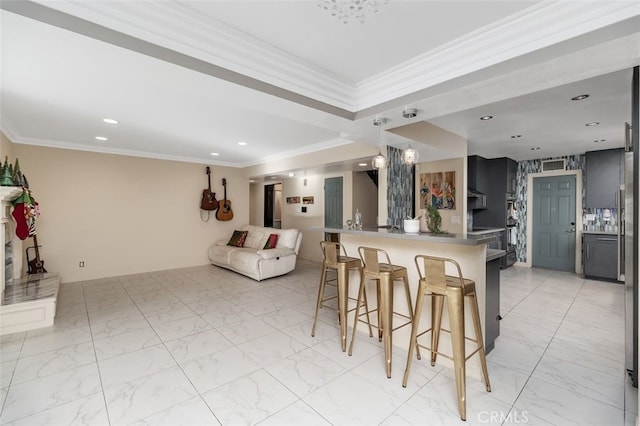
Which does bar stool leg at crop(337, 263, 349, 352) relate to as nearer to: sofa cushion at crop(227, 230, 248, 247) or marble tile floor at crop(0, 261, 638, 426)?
marble tile floor at crop(0, 261, 638, 426)

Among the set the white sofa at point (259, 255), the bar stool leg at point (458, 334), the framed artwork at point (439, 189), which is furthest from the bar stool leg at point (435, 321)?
the white sofa at point (259, 255)

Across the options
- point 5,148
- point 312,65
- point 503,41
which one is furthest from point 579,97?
point 5,148

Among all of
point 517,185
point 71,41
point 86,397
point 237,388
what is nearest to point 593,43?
point 71,41

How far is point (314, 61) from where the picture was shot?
2400 mm

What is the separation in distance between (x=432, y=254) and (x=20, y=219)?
5118mm

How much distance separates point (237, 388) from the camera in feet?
7.07

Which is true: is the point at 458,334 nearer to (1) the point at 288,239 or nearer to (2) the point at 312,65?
(2) the point at 312,65

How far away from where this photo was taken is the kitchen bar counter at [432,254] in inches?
91.4

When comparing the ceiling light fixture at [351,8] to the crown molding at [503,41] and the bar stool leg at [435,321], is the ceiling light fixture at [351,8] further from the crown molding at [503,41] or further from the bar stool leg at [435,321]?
the bar stool leg at [435,321]

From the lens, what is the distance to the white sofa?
5.25 meters

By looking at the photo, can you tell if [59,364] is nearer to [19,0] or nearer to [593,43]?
[19,0]

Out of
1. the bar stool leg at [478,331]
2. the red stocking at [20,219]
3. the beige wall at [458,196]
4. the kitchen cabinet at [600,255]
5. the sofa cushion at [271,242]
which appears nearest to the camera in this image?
the bar stool leg at [478,331]

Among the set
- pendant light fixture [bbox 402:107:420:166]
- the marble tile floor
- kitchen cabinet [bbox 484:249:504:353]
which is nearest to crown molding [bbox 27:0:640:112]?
pendant light fixture [bbox 402:107:420:166]

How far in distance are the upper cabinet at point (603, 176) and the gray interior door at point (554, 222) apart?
0.48m
